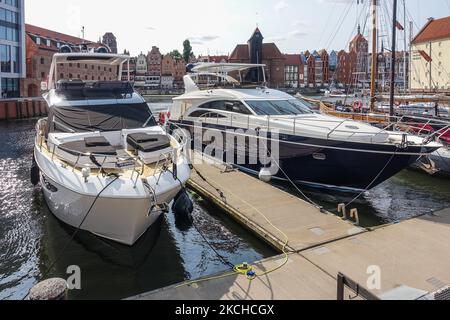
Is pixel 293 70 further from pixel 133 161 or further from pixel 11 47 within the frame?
pixel 133 161

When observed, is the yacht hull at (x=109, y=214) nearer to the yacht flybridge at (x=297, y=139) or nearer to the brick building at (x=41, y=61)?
the yacht flybridge at (x=297, y=139)

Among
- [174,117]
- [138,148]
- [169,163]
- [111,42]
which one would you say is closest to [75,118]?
[138,148]

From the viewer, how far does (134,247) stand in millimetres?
8000

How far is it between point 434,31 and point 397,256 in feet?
216

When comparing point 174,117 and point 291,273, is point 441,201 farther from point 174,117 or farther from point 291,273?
point 174,117

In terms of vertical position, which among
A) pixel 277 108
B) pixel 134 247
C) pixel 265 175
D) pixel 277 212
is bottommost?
pixel 134 247

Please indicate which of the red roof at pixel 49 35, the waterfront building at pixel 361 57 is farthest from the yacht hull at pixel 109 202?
the red roof at pixel 49 35

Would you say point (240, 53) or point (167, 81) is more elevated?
point (240, 53)

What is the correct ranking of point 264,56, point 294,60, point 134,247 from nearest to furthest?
point 134,247 < point 264,56 < point 294,60

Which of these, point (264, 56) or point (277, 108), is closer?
point (277, 108)

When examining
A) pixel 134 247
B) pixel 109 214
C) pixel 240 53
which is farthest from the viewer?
pixel 240 53

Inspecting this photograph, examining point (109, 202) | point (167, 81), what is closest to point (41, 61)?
point (167, 81)

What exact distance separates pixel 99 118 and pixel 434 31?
66.0 m

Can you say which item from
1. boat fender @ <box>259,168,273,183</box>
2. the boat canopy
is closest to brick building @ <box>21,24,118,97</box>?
the boat canopy
